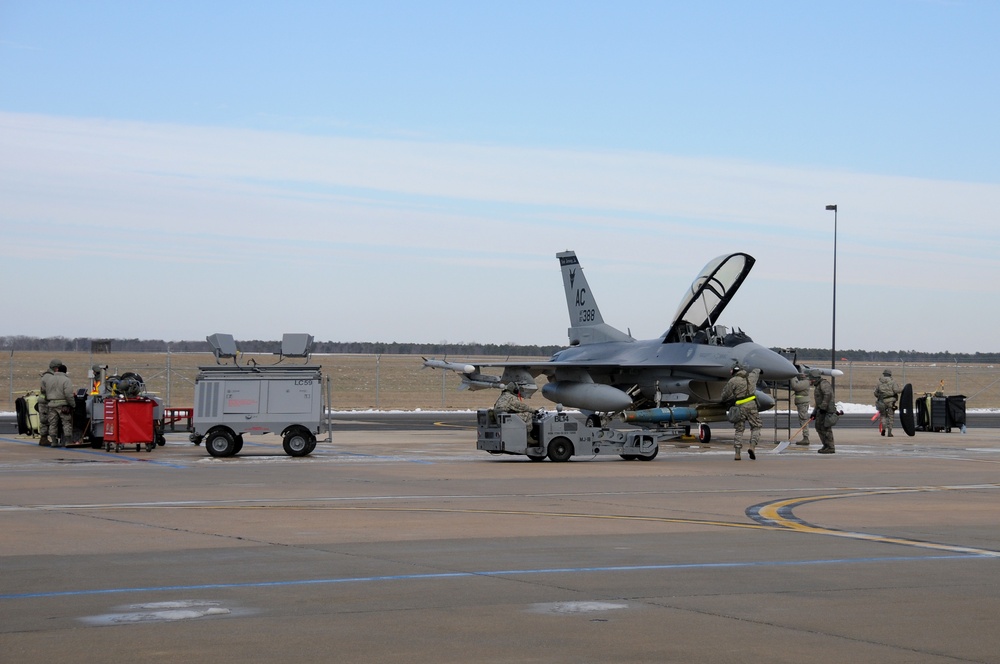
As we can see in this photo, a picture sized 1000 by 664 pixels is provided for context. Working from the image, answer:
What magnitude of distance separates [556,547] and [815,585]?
2758 mm

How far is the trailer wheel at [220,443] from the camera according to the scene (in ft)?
75.6

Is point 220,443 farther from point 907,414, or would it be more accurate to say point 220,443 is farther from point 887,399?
point 907,414

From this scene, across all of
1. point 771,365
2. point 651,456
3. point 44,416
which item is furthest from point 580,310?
point 44,416

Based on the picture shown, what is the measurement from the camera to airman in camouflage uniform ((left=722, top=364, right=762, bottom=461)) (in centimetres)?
2364

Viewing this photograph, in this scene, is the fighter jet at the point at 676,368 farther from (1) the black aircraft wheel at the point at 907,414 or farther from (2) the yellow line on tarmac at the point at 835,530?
(2) the yellow line on tarmac at the point at 835,530

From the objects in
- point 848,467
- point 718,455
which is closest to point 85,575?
point 848,467

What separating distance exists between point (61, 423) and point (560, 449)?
11.5 metres

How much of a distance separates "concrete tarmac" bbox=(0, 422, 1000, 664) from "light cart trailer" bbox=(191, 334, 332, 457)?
12.2 feet

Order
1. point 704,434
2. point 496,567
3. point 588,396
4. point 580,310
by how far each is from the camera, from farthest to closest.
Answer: point 580,310
point 588,396
point 704,434
point 496,567

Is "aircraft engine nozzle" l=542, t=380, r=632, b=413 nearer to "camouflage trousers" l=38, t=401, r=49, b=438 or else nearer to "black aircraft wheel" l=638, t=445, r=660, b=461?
"black aircraft wheel" l=638, t=445, r=660, b=461

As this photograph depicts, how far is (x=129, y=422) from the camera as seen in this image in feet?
81.1

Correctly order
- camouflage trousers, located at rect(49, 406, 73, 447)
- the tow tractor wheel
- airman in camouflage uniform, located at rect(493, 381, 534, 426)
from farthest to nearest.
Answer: camouflage trousers, located at rect(49, 406, 73, 447), the tow tractor wheel, airman in camouflage uniform, located at rect(493, 381, 534, 426)

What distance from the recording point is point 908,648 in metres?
6.71

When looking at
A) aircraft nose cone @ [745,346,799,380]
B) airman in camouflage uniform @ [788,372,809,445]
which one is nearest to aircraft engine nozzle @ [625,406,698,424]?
aircraft nose cone @ [745,346,799,380]
